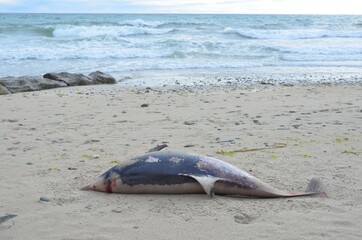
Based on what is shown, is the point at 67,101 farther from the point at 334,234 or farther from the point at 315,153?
the point at 334,234

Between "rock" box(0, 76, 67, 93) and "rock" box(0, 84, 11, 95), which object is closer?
"rock" box(0, 84, 11, 95)

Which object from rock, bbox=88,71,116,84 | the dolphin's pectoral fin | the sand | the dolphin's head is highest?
the dolphin's pectoral fin

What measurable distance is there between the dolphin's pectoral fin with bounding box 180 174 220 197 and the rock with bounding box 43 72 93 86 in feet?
30.5

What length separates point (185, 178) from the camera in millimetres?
3678

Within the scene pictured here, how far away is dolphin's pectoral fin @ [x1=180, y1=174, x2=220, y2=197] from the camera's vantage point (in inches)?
140

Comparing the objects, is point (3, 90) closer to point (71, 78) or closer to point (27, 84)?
point (27, 84)

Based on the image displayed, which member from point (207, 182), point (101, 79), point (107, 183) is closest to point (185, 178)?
point (207, 182)

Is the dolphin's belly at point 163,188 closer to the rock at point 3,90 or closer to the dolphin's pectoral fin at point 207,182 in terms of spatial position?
the dolphin's pectoral fin at point 207,182

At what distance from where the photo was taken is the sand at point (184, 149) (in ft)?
10.4

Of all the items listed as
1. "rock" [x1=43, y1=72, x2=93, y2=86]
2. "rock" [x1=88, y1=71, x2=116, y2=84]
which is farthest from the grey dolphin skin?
"rock" [x1=88, y1=71, x2=116, y2=84]

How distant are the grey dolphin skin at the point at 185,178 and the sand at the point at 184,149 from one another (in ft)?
0.24

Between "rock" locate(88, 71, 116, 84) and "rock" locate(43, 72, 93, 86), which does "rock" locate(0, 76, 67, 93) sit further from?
"rock" locate(88, 71, 116, 84)

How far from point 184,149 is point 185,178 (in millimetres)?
1616

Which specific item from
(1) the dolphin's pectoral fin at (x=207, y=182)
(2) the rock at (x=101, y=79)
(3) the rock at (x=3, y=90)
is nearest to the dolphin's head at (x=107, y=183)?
(1) the dolphin's pectoral fin at (x=207, y=182)
